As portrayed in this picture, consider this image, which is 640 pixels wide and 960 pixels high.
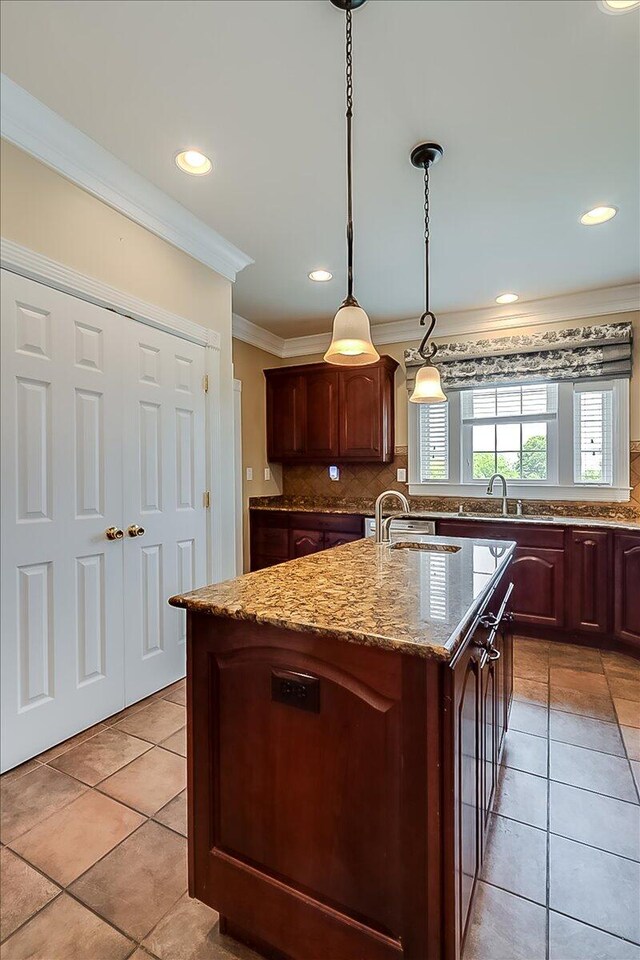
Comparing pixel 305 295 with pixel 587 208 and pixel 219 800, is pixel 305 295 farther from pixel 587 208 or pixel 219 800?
pixel 219 800

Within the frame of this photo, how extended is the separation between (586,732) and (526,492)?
7.29 ft

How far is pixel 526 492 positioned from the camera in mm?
4113

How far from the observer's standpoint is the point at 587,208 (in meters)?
2.65

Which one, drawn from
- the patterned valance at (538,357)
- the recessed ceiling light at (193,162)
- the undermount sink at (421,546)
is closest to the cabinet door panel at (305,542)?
the patterned valance at (538,357)

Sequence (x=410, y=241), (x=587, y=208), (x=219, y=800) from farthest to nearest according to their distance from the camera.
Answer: (x=410, y=241) < (x=587, y=208) < (x=219, y=800)

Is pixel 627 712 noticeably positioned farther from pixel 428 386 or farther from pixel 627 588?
pixel 428 386

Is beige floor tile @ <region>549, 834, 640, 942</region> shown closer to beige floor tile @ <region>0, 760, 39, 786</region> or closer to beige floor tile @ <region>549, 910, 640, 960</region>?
beige floor tile @ <region>549, 910, 640, 960</region>

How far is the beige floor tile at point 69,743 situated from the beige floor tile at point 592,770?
212 cm

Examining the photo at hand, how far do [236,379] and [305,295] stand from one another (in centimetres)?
111

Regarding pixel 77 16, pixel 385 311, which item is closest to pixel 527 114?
pixel 77 16

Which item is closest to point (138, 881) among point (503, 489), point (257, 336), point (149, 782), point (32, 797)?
point (149, 782)

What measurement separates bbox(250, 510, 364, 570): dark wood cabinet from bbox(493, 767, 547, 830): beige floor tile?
2398 millimetres

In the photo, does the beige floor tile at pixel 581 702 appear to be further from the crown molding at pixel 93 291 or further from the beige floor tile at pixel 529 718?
the crown molding at pixel 93 291

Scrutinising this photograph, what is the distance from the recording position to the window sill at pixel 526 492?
3791 millimetres
